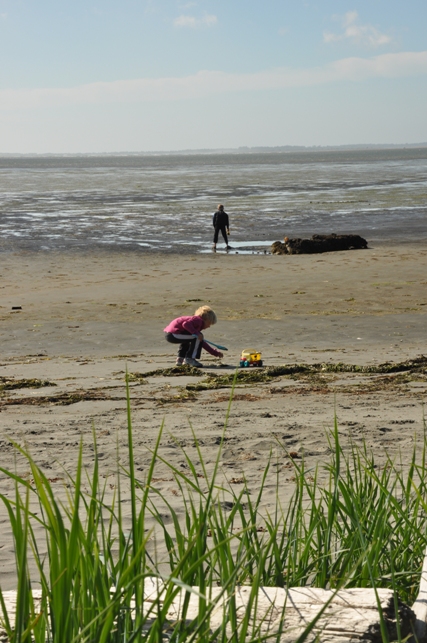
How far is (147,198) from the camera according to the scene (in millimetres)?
46406

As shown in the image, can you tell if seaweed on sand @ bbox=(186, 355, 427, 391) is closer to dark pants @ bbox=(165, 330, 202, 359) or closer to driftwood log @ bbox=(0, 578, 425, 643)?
dark pants @ bbox=(165, 330, 202, 359)

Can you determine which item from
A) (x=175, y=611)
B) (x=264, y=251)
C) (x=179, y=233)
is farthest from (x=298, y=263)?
(x=175, y=611)

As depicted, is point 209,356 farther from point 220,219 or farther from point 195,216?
point 195,216

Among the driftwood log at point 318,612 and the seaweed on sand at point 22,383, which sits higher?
the driftwood log at point 318,612

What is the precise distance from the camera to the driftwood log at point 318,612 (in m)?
1.83

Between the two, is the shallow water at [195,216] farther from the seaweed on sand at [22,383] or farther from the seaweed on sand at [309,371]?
the seaweed on sand at [22,383]

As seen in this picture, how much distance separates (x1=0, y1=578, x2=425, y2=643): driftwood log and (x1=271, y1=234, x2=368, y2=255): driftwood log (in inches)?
774

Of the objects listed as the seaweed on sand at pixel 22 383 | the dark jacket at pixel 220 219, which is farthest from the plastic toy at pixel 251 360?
the dark jacket at pixel 220 219

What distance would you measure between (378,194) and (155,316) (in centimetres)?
3552

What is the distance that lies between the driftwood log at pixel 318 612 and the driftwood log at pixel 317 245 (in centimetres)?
1967

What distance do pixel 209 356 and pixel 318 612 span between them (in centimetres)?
834

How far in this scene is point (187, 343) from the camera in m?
9.55

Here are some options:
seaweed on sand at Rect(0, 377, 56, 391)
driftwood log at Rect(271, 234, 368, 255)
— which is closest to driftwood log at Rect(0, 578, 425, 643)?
seaweed on sand at Rect(0, 377, 56, 391)

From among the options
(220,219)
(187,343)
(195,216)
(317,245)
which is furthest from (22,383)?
(195,216)
